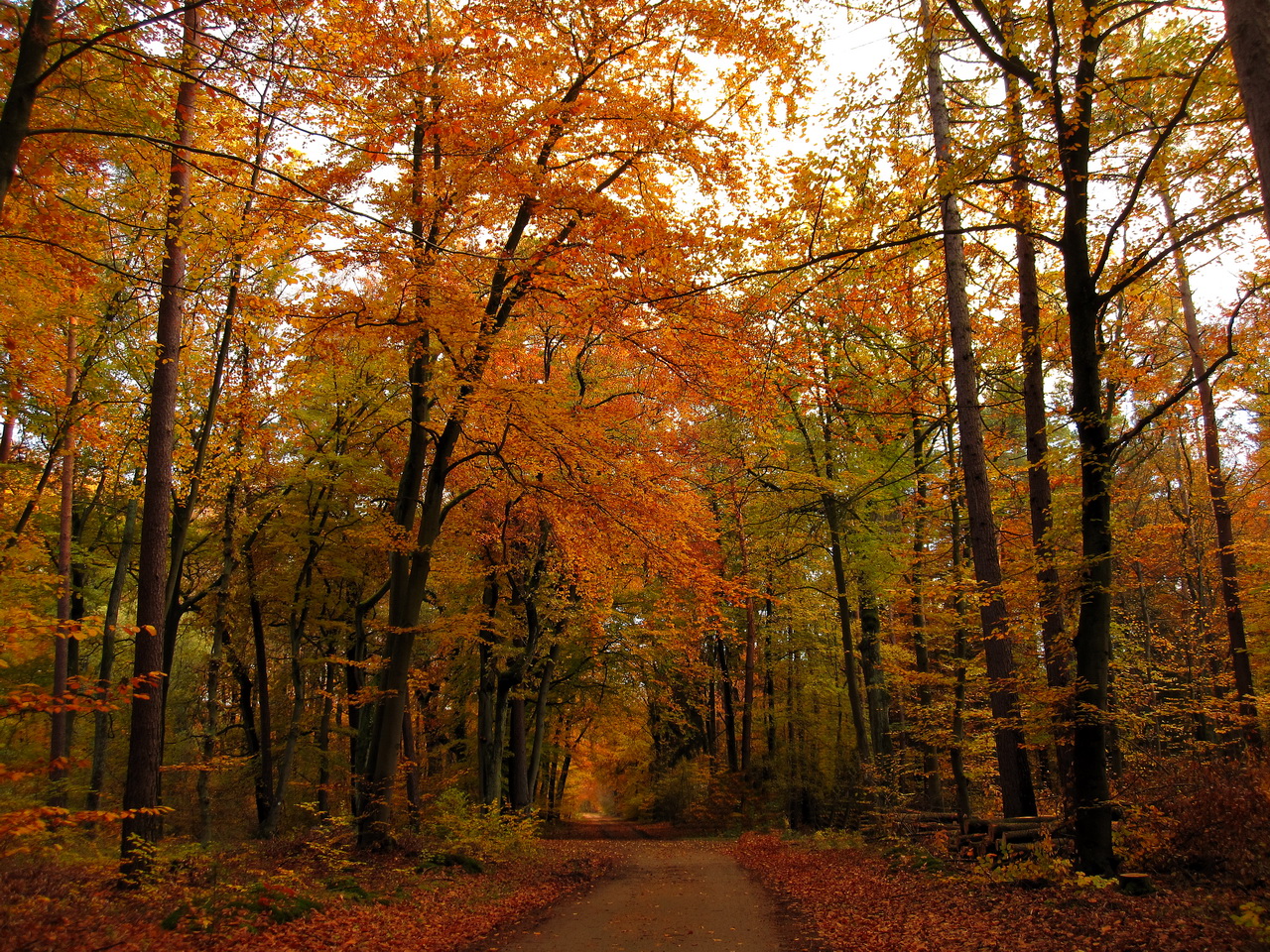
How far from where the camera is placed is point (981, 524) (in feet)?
33.8

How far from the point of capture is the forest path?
722 cm

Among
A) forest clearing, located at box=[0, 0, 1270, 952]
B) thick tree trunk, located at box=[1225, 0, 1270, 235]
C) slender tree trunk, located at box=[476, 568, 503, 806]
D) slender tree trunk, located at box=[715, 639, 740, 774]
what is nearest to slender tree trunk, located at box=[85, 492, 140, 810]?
forest clearing, located at box=[0, 0, 1270, 952]

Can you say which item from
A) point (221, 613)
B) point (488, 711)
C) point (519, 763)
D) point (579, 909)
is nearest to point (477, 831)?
point (579, 909)

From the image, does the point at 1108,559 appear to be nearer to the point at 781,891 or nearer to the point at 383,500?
the point at 781,891

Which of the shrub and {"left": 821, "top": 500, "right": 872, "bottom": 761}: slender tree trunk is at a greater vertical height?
{"left": 821, "top": 500, "right": 872, "bottom": 761}: slender tree trunk

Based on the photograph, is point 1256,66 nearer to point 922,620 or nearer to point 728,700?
point 922,620

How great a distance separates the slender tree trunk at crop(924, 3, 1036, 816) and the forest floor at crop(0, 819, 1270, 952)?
5.14 ft

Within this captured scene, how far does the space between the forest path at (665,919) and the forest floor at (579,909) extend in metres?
0.04

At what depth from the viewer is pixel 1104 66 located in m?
7.62

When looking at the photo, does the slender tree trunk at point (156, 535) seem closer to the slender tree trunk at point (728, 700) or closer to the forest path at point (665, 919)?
the forest path at point (665, 919)

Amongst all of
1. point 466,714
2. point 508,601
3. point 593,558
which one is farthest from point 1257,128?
point 466,714

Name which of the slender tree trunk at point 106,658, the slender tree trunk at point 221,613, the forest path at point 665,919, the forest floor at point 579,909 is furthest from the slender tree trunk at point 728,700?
the slender tree trunk at point 106,658

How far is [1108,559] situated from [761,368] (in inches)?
159

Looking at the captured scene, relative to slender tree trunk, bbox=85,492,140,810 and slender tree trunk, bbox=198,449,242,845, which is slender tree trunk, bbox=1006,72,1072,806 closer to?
slender tree trunk, bbox=198,449,242,845
